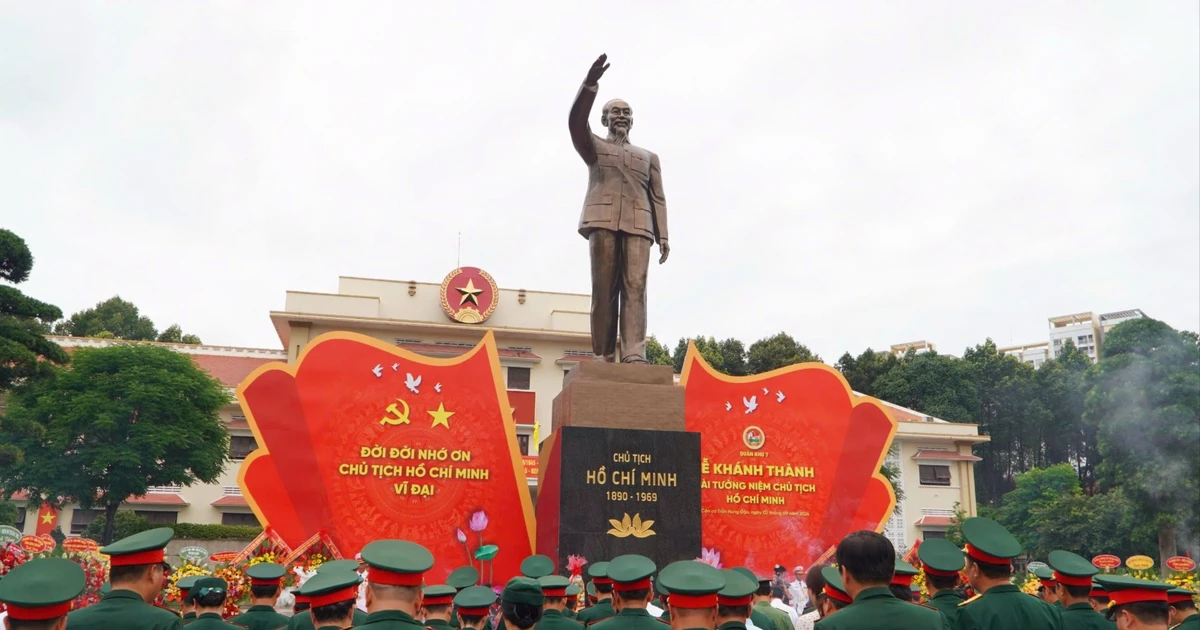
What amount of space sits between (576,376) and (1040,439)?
36780 mm

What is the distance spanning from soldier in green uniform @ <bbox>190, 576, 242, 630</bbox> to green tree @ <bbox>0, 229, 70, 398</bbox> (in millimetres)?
13965

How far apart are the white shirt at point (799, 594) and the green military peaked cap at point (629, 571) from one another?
6295 mm

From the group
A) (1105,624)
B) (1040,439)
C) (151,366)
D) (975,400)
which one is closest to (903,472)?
(975,400)

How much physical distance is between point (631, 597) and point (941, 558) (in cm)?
133

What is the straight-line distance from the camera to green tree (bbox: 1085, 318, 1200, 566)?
76.1 feet

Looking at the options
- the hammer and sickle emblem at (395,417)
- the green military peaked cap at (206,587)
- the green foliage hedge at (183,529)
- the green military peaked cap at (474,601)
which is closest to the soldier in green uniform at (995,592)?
the green military peaked cap at (474,601)

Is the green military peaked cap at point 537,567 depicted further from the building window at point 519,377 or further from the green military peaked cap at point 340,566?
the building window at point 519,377

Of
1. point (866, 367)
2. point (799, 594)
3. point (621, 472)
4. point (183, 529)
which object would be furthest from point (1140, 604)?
point (866, 367)

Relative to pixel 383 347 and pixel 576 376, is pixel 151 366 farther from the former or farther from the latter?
pixel 576 376

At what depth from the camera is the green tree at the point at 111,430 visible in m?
20.9

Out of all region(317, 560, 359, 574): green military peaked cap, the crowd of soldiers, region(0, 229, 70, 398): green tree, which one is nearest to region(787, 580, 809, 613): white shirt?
the crowd of soldiers

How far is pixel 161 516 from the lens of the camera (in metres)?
25.2

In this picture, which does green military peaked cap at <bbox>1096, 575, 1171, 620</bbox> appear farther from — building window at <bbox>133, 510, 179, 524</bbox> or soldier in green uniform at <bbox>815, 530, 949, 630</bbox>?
building window at <bbox>133, 510, 179, 524</bbox>

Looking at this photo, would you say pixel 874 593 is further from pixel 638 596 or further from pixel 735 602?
pixel 638 596
